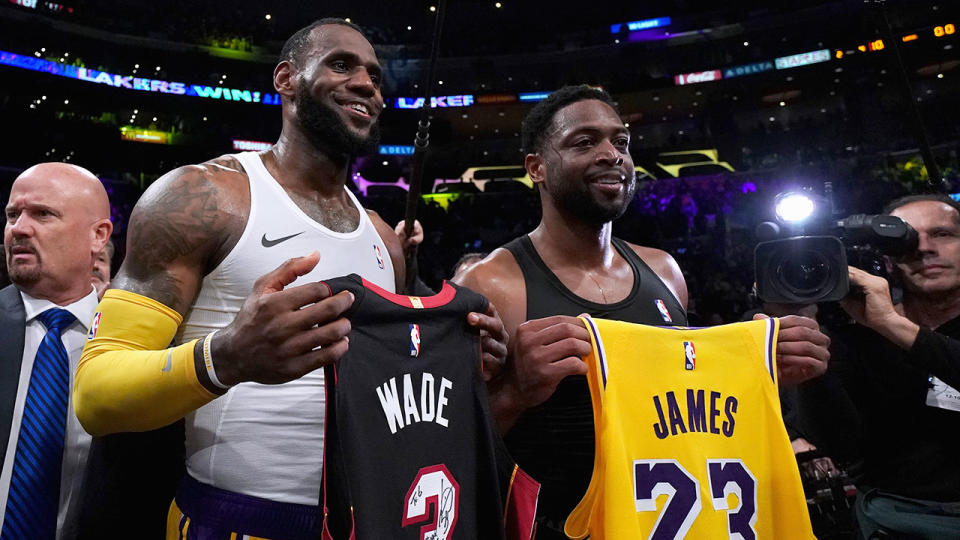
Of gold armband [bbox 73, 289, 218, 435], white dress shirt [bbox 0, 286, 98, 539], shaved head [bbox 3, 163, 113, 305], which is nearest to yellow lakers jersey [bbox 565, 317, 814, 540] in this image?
gold armband [bbox 73, 289, 218, 435]

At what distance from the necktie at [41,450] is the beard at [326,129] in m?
0.97

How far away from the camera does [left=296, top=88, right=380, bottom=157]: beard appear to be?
1986 mm

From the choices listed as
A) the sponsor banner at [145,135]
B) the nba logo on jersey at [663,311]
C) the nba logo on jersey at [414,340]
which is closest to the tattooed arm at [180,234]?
the nba logo on jersey at [414,340]

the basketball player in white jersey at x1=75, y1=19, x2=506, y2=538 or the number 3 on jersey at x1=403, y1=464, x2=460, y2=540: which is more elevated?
the basketball player in white jersey at x1=75, y1=19, x2=506, y2=538

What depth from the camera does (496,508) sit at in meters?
1.55

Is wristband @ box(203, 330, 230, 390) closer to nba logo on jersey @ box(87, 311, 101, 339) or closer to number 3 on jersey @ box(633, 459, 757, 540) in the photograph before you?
nba logo on jersey @ box(87, 311, 101, 339)

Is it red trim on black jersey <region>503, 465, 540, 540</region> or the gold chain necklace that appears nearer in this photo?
red trim on black jersey <region>503, 465, 540, 540</region>

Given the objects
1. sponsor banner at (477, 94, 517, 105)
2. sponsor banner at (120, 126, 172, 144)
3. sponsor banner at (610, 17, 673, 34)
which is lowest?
sponsor banner at (120, 126, 172, 144)

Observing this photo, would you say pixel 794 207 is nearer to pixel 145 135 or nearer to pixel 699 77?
pixel 699 77

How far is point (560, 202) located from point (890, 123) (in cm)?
2123

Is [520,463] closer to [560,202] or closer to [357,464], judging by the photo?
[357,464]

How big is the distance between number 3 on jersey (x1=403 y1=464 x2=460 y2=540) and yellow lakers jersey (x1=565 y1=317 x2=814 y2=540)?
1.04 feet

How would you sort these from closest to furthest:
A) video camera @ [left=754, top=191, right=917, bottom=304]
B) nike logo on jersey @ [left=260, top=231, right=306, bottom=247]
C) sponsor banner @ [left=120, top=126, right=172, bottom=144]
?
nike logo on jersey @ [left=260, top=231, right=306, bottom=247] → video camera @ [left=754, top=191, right=917, bottom=304] → sponsor banner @ [left=120, top=126, right=172, bottom=144]

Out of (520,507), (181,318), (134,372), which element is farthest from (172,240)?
(520,507)
